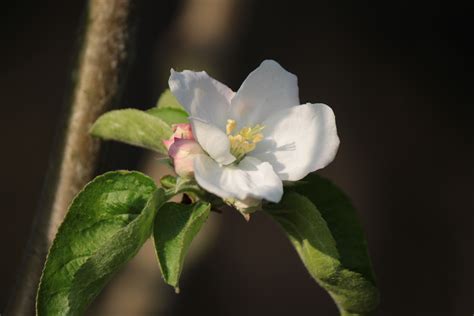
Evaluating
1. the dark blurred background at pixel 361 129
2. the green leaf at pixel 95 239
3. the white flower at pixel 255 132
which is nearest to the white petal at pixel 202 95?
the white flower at pixel 255 132

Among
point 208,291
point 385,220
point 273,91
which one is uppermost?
point 273,91

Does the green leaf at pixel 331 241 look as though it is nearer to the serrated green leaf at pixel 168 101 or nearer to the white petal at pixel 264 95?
the white petal at pixel 264 95

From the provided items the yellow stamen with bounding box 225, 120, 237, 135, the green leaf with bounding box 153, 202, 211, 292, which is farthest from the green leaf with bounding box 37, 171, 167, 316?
the yellow stamen with bounding box 225, 120, 237, 135

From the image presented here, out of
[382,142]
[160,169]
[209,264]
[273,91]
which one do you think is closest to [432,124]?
[382,142]

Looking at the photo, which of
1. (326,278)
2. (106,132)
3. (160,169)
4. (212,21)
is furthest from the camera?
(212,21)

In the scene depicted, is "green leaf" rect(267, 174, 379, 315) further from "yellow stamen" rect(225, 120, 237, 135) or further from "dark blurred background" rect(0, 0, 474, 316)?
"dark blurred background" rect(0, 0, 474, 316)

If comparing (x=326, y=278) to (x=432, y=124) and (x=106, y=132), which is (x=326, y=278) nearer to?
(x=106, y=132)
